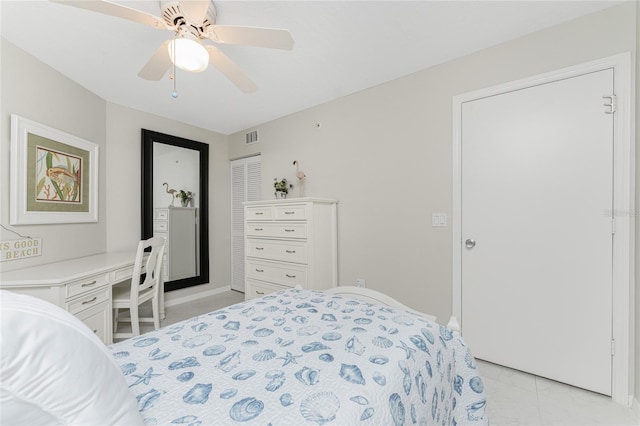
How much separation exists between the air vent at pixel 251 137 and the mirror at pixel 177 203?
22.8 inches

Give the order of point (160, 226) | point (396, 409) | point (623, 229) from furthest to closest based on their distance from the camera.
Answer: point (160, 226), point (623, 229), point (396, 409)

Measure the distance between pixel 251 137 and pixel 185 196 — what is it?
4.05ft

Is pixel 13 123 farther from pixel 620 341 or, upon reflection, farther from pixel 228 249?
pixel 620 341

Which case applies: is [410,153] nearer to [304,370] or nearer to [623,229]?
[623,229]

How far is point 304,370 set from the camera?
2.97 ft

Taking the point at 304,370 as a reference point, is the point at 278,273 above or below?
below

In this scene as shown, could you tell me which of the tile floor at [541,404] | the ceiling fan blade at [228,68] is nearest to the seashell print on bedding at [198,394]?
the tile floor at [541,404]

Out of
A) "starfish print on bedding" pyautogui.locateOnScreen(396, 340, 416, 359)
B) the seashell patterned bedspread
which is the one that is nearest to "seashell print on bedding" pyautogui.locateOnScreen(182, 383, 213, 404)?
the seashell patterned bedspread

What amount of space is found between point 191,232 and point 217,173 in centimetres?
97

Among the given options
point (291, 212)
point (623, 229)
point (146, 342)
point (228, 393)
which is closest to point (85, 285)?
point (146, 342)

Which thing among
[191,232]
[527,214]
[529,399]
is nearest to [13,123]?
[191,232]

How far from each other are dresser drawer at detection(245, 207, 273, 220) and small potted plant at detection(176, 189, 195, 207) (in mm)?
1064

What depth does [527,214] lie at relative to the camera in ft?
6.69

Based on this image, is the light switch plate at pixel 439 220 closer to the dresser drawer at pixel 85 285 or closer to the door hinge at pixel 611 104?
the door hinge at pixel 611 104
